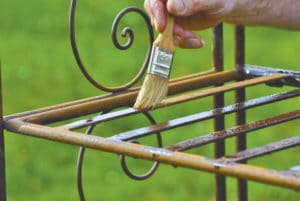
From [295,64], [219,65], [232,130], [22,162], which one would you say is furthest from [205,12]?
[295,64]

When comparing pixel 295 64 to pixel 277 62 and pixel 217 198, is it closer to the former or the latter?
pixel 277 62

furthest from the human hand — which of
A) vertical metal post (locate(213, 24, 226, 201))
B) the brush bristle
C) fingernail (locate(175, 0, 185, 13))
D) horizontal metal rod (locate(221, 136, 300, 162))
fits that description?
vertical metal post (locate(213, 24, 226, 201))

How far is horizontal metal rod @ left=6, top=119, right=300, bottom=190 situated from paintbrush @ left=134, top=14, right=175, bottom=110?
0.76 feet

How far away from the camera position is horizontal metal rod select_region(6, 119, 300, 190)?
2.08 meters

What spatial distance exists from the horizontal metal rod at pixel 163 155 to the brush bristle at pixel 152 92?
226 mm

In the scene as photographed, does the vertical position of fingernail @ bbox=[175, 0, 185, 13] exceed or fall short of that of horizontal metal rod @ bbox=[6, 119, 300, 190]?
it exceeds it

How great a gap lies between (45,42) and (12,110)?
0.93m

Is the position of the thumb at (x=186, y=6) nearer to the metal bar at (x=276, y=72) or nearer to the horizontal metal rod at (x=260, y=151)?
the horizontal metal rod at (x=260, y=151)

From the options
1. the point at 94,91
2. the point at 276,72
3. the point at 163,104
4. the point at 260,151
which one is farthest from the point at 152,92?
the point at 94,91

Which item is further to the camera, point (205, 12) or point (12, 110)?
point (12, 110)

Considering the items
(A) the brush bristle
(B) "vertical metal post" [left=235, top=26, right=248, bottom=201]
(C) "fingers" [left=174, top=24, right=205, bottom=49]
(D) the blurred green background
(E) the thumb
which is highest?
(E) the thumb

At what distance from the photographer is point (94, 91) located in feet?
18.3

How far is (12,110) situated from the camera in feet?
17.5

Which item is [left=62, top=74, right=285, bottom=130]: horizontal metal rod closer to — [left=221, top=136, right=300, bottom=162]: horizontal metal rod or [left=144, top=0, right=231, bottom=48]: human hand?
[left=144, top=0, right=231, bottom=48]: human hand
